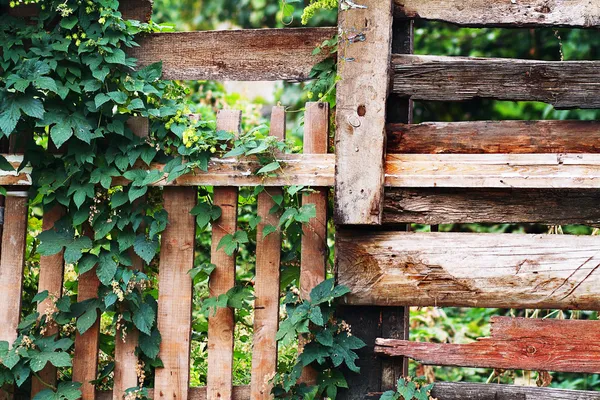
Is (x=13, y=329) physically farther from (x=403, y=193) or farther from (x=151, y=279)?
(x=403, y=193)

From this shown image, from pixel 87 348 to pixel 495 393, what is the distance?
5.51ft

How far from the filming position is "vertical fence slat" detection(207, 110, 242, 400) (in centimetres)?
297

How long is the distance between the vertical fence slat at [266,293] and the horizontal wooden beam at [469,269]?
273mm

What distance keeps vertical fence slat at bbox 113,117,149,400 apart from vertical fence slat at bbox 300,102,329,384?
2.27 ft

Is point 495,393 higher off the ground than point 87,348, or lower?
lower

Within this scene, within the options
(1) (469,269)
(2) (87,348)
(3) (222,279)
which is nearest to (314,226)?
(3) (222,279)

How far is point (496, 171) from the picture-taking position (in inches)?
109

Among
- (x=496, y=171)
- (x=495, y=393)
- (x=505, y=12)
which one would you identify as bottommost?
(x=495, y=393)

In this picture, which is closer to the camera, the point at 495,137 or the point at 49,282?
the point at 495,137

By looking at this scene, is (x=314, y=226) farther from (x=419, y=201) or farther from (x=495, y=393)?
(x=495, y=393)

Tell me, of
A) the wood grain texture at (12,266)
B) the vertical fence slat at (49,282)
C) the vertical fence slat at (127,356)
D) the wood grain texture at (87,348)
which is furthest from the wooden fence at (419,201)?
the wood grain texture at (12,266)

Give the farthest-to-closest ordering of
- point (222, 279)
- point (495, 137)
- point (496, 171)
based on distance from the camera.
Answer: point (222, 279), point (495, 137), point (496, 171)

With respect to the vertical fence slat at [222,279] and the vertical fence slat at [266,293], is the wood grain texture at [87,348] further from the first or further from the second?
the vertical fence slat at [266,293]

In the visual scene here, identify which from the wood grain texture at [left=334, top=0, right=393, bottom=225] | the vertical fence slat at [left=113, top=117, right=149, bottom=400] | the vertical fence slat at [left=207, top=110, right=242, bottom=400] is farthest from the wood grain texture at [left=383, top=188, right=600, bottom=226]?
the vertical fence slat at [left=113, top=117, right=149, bottom=400]
